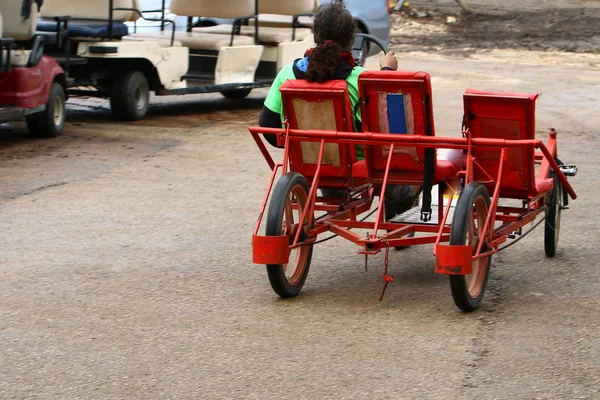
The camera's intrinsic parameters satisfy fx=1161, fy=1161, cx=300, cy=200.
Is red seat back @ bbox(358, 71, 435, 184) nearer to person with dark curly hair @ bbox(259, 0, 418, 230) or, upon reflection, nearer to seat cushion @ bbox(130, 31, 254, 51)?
person with dark curly hair @ bbox(259, 0, 418, 230)

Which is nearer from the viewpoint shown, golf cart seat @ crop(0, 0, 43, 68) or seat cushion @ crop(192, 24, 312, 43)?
golf cart seat @ crop(0, 0, 43, 68)

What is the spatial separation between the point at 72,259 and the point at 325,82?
1.94m

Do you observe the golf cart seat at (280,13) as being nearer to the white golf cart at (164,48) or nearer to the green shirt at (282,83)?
the white golf cart at (164,48)

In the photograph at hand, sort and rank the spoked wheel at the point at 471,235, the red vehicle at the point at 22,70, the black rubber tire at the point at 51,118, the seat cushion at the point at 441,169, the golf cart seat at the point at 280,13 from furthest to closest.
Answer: the golf cart seat at the point at 280,13
the black rubber tire at the point at 51,118
the red vehicle at the point at 22,70
the seat cushion at the point at 441,169
the spoked wheel at the point at 471,235

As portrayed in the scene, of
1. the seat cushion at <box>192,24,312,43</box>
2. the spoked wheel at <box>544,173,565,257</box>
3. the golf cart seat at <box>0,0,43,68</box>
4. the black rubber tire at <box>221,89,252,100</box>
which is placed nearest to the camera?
the spoked wheel at <box>544,173,565,257</box>

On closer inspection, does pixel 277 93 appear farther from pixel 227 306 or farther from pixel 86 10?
pixel 86 10

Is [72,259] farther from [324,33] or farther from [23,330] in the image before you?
[324,33]

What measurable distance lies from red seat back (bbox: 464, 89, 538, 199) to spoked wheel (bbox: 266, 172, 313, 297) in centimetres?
99

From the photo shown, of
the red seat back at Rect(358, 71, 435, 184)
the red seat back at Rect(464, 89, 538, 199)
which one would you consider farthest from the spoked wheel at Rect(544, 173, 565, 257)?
the red seat back at Rect(358, 71, 435, 184)

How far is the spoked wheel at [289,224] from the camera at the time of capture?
581 centimetres

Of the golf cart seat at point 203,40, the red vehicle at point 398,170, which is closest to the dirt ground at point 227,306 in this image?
the red vehicle at point 398,170

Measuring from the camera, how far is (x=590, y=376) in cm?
488

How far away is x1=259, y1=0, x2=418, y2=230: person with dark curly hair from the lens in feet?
20.5

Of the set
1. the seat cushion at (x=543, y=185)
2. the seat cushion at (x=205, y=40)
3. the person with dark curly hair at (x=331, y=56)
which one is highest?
the person with dark curly hair at (x=331, y=56)
